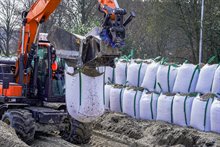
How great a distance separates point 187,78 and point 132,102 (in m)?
1.73

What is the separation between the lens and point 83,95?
660cm

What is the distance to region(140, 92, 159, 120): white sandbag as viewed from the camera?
392 inches

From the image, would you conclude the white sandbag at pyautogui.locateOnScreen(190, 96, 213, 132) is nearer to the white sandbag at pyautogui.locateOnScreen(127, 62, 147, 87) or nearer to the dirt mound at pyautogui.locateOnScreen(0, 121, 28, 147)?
the white sandbag at pyautogui.locateOnScreen(127, 62, 147, 87)

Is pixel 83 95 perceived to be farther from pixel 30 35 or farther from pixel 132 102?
pixel 132 102

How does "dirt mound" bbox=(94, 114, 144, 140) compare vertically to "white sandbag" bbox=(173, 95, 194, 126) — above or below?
below

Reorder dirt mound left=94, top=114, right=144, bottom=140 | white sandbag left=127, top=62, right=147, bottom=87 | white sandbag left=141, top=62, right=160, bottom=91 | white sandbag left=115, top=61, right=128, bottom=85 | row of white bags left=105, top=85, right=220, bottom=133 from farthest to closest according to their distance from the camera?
white sandbag left=115, top=61, right=128, bottom=85
white sandbag left=127, top=62, right=147, bottom=87
white sandbag left=141, top=62, right=160, bottom=91
dirt mound left=94, top=114, right=144, bottom=140
row of white bags left=105, top=85, right=220, bottom=133

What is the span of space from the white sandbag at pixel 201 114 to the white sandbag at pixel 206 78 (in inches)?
16.9

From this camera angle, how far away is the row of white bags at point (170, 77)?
9.08m

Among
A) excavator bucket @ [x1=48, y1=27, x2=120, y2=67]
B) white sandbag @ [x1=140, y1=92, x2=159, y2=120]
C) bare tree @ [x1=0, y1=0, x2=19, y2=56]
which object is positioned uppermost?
bare tree @ [x1=0, y1=0, x2=19, y2=56]

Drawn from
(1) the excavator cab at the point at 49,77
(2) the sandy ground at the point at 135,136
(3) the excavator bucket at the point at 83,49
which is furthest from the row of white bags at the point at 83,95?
(1) the excavator cab at the point at 49,77

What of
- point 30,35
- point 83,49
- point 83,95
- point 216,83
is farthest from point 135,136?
point 83,49

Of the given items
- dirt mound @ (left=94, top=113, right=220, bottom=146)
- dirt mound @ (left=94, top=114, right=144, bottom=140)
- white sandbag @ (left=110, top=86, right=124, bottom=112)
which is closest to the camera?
dirt mound @ (left=94, top=113, right=220, bottom=146)

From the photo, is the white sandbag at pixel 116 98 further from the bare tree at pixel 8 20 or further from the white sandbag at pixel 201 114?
the bare tree at pixel 8 20

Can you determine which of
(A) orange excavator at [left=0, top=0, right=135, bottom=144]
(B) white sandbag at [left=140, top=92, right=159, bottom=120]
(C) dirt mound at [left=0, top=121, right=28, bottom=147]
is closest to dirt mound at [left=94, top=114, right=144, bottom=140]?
(B) white sandbag at [left=140, top=92, right=159, bottom=120]
